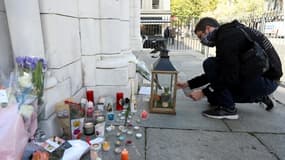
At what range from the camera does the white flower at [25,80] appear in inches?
62.6

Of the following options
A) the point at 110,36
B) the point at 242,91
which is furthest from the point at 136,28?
the point at 242,91

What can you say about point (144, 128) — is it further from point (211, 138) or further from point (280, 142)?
point (280, 142)

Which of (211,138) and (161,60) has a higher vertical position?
(161,60)

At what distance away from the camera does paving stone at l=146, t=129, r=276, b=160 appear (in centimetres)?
182

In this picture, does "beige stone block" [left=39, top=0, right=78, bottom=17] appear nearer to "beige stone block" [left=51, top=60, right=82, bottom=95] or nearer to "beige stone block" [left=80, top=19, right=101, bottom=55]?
"beige stone block" [left=80, top=19, right=101, bottom=55]

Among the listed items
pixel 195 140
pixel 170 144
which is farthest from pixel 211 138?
pixel 170 144

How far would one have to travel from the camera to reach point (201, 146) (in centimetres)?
198

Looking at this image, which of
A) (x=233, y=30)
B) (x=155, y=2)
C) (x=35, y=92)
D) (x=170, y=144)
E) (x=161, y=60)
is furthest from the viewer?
(x=155, y=2)

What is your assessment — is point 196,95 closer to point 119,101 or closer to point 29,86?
point 119,101

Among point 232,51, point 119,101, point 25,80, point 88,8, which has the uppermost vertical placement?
point 88,8

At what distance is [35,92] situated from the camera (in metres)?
1.64

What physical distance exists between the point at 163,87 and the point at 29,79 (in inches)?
61.7

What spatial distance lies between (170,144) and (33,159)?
42.9 inches

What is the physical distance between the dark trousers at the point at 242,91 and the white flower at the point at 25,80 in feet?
5.84
